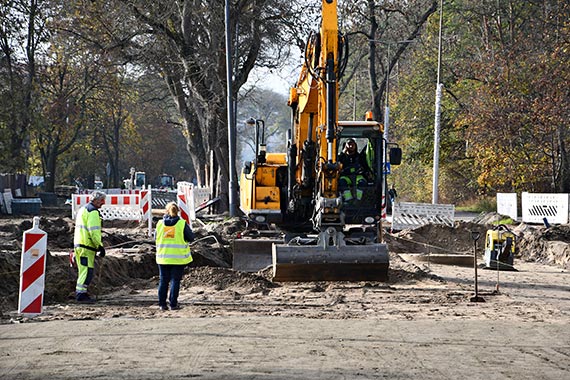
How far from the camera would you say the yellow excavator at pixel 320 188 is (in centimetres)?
1659

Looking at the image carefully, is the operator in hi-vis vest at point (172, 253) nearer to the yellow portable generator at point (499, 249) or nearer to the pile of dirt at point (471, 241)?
the yellow portable generator at point (499, 249)

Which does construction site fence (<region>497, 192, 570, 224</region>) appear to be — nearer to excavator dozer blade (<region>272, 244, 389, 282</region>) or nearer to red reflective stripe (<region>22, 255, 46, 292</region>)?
excavator dozer blade (<region>272, 244, 389, 282</region>)

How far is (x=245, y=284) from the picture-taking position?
16.9 m

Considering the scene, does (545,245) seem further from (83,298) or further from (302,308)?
(83,298)

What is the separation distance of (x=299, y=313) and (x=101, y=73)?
44.8 metres

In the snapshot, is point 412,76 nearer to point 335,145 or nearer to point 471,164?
point 471,164

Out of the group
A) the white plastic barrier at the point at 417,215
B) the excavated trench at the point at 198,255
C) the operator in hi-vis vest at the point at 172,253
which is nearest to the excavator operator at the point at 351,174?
the excavated trench at the point at 198,255

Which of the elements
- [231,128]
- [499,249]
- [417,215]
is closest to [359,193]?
[499,249]

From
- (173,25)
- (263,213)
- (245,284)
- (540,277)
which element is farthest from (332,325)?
(173,25)

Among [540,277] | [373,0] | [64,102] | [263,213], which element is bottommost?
[540,277]

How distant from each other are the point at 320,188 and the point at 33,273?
5.53m

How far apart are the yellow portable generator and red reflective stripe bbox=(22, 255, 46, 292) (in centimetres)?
1166

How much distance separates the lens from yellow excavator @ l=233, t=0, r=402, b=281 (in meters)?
16.6

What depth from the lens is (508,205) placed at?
4131cm
